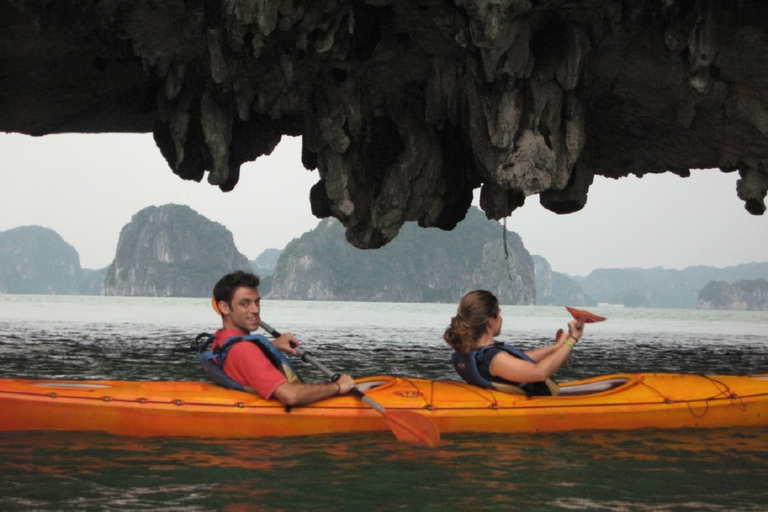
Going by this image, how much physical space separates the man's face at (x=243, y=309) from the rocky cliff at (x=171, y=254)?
159m

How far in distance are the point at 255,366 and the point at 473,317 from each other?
173 centimetres

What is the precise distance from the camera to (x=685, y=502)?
5148mm

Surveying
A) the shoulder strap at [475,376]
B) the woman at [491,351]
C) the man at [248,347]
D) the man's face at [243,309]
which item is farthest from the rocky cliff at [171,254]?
the man's face at [243,309]

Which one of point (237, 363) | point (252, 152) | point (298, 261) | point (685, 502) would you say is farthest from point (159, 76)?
point (298, 261)

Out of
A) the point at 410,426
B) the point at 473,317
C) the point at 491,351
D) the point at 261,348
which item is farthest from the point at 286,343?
the point at 491,351

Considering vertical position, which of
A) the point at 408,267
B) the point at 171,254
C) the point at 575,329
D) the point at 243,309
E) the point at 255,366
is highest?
the point at 171,254

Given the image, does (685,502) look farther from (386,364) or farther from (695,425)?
(386,364)

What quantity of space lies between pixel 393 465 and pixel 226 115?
911 centimetres

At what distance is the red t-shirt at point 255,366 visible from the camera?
21.5 feet

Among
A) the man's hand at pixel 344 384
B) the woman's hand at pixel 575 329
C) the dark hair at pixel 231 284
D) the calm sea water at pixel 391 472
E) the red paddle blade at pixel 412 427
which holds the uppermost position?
the dark hair at pixel 231 284

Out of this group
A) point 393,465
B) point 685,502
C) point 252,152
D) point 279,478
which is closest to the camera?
point 685,502

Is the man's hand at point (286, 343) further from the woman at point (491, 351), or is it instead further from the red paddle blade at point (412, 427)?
the woman at point (491, 351)

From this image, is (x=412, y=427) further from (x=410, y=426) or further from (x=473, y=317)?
(x=473, y=317)

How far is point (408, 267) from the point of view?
16875 cm
